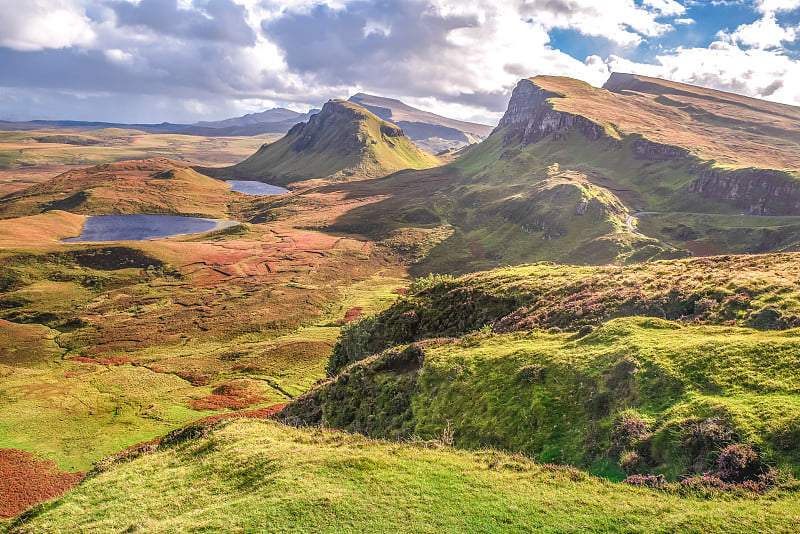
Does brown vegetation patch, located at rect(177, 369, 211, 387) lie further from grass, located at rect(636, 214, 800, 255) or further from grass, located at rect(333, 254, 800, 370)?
grass, located at rect(636, 214, 800, 255)

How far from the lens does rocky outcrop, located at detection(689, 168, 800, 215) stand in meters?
124

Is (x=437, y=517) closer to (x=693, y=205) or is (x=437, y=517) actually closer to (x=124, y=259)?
(x=124, y=259)

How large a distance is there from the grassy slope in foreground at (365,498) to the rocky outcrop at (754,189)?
160940 millimetres

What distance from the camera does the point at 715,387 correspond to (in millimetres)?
18125

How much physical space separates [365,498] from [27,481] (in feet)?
149

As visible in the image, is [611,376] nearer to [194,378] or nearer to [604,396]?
[604,396]

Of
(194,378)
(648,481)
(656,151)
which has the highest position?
(656,151)

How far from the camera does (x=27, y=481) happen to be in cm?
3903

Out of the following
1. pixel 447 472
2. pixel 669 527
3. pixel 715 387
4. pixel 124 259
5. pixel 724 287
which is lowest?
pixel 124 259

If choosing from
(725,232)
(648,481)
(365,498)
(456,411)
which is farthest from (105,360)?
(725,232)

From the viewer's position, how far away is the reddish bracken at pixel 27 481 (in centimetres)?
3675

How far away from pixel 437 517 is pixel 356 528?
10.9ft

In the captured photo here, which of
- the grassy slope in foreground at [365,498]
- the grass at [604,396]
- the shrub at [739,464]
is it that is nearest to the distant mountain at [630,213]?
the grass at [604,396]

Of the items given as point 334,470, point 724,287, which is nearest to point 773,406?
point 724,287
